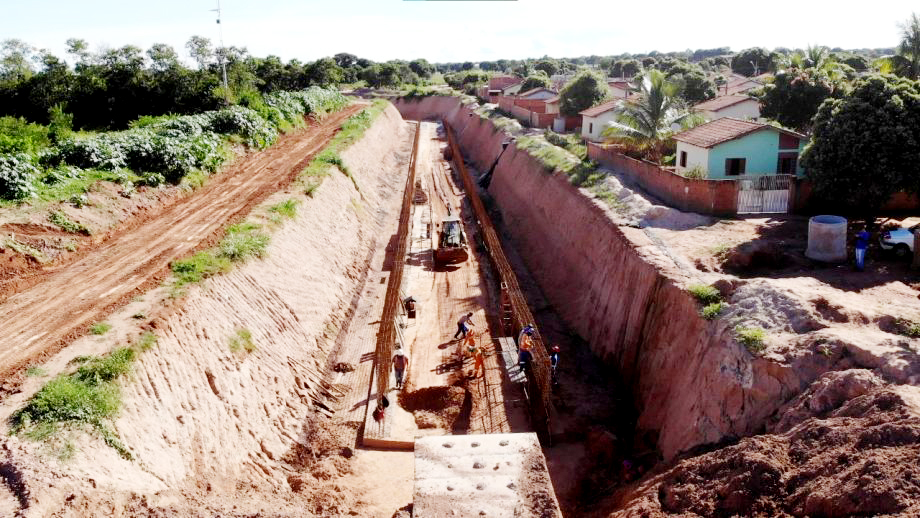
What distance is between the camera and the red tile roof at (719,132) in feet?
88.0

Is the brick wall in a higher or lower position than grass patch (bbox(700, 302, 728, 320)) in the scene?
higher

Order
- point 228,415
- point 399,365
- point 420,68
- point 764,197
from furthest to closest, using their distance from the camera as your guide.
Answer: point 420,68
point 764,197
point 399,365
point 228,415

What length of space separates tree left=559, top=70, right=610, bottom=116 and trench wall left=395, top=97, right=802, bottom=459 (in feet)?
54.9

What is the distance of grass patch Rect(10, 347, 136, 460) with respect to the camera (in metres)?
11.8

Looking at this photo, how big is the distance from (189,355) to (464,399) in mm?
7300

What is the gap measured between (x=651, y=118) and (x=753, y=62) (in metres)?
86.1

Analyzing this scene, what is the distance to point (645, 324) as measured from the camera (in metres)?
19.1

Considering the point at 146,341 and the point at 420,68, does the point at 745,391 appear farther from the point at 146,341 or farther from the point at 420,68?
the point at 420,68

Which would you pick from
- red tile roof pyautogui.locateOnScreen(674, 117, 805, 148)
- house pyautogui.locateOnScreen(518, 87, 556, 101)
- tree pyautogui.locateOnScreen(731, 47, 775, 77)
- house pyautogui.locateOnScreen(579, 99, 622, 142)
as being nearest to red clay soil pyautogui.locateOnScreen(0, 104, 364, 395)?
red tile roof pyautogui.locateOnScreen(674, 117, 805, 148)

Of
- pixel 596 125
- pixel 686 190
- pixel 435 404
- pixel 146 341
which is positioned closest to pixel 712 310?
pixel 435 404

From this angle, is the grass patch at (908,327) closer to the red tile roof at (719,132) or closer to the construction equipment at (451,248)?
the red tile roof at (719,132)

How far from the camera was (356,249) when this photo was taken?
99.5 feet

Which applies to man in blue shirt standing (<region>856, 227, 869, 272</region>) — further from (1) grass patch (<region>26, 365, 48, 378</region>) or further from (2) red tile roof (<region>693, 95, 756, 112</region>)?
(2) red tile roof (<region>693, 95, 756, 112</region>)

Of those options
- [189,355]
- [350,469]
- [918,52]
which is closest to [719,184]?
[918,52]
